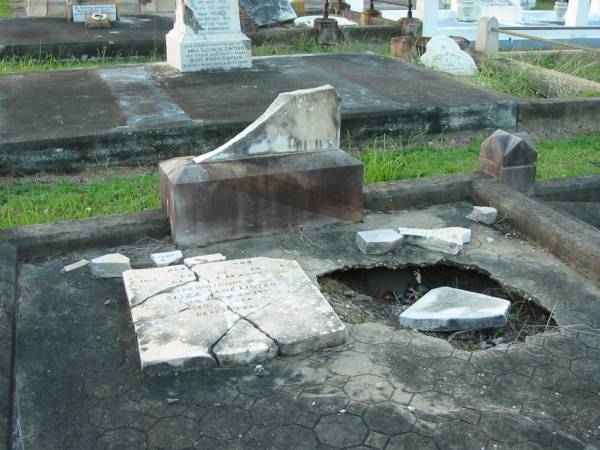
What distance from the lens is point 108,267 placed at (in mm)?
3959

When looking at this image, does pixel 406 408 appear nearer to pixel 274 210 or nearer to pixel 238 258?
pixel 238 258

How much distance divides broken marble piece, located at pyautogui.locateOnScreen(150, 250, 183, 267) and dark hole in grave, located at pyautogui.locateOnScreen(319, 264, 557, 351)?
2.67ft

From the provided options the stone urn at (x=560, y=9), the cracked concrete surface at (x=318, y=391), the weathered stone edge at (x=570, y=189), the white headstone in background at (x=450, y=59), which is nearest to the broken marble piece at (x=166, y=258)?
the cracked concrete surface at (x=318, y=391)

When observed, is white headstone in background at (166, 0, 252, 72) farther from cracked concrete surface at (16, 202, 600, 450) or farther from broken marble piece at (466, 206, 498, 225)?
cracked concrete surface at (16, 202, 600, 450)

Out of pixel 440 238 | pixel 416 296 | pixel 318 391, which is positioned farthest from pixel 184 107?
pixel 318 391

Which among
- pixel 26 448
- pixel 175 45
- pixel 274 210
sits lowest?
pixel 26 448

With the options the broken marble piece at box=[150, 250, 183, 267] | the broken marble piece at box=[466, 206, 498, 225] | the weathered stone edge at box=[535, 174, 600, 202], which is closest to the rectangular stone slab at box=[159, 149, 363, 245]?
the broken marble piece at box=[150, 250, 183, 267]

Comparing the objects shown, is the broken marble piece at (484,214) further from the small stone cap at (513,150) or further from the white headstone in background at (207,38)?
the white headstone in background at (207,38)

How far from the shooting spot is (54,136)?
19.5ft

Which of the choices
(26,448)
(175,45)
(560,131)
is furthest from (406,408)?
(175,45)

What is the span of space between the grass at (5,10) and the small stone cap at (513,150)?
40.7 ft

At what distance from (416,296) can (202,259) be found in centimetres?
120

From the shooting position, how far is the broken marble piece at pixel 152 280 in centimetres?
362

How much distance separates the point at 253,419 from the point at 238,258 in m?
1.53
